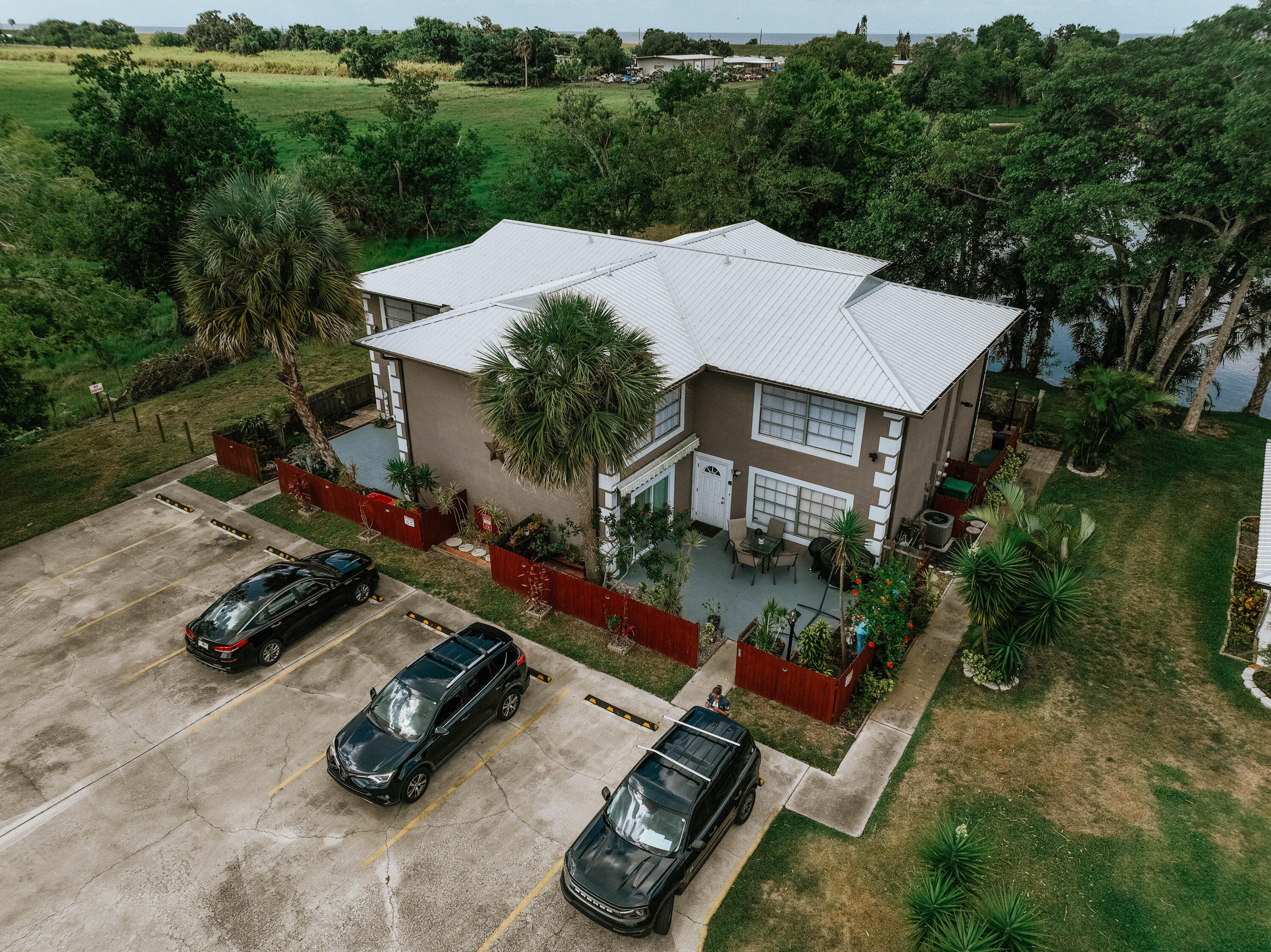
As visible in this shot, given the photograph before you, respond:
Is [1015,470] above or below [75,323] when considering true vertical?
below

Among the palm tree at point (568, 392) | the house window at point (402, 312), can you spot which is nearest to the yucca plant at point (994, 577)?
the palm tree at point (568, 392)

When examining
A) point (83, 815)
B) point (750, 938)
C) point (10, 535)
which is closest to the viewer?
point (750, 938)

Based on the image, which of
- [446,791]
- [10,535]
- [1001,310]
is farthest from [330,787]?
[1001,310]

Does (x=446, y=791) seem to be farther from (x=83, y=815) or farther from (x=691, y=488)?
(x=691, y=488)

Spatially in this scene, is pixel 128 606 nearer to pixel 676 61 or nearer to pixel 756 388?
pixel 756 388

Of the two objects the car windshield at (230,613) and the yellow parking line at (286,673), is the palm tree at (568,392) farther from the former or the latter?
the car windshield at (230,613)

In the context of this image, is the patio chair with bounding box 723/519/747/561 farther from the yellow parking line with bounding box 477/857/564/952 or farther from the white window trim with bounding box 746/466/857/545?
the yellow parking line with bounding box 477/857/564/952

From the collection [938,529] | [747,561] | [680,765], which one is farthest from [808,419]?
[680,765]
